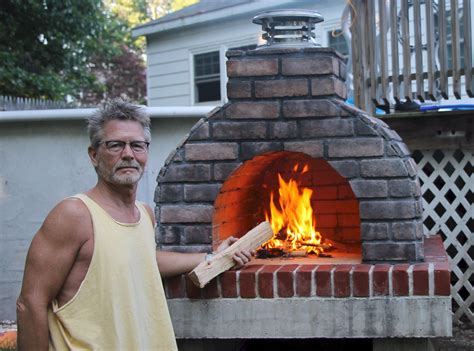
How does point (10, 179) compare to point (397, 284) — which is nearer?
point (397, 284)

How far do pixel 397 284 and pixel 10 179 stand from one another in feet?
13.9

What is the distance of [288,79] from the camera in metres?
4.18

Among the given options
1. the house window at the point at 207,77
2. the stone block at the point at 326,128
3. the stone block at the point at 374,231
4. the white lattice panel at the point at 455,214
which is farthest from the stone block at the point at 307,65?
the house window at the point at 207,77

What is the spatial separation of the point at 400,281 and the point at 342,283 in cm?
29

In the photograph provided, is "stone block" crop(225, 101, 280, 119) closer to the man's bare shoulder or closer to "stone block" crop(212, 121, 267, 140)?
"stone block" crop(212, 121, 267, 140)

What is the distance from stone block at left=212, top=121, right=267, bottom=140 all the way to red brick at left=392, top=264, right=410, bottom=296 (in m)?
1.04

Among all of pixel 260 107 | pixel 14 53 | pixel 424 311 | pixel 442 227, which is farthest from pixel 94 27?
pixel 424 311

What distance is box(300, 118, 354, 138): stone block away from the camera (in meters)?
4.11

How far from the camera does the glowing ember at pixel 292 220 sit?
4.85m

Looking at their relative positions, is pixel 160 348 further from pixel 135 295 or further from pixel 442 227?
pixel 442 227

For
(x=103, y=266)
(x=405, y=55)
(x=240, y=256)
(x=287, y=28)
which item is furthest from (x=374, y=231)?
(x=405, y=55)

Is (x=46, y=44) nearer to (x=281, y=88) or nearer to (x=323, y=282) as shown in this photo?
(x=281, y=88)

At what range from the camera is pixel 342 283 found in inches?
154

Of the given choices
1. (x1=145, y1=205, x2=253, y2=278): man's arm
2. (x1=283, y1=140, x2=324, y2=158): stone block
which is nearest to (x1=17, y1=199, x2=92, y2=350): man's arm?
(x1=145, y1=205, x2=253, y2=278): man's arm
